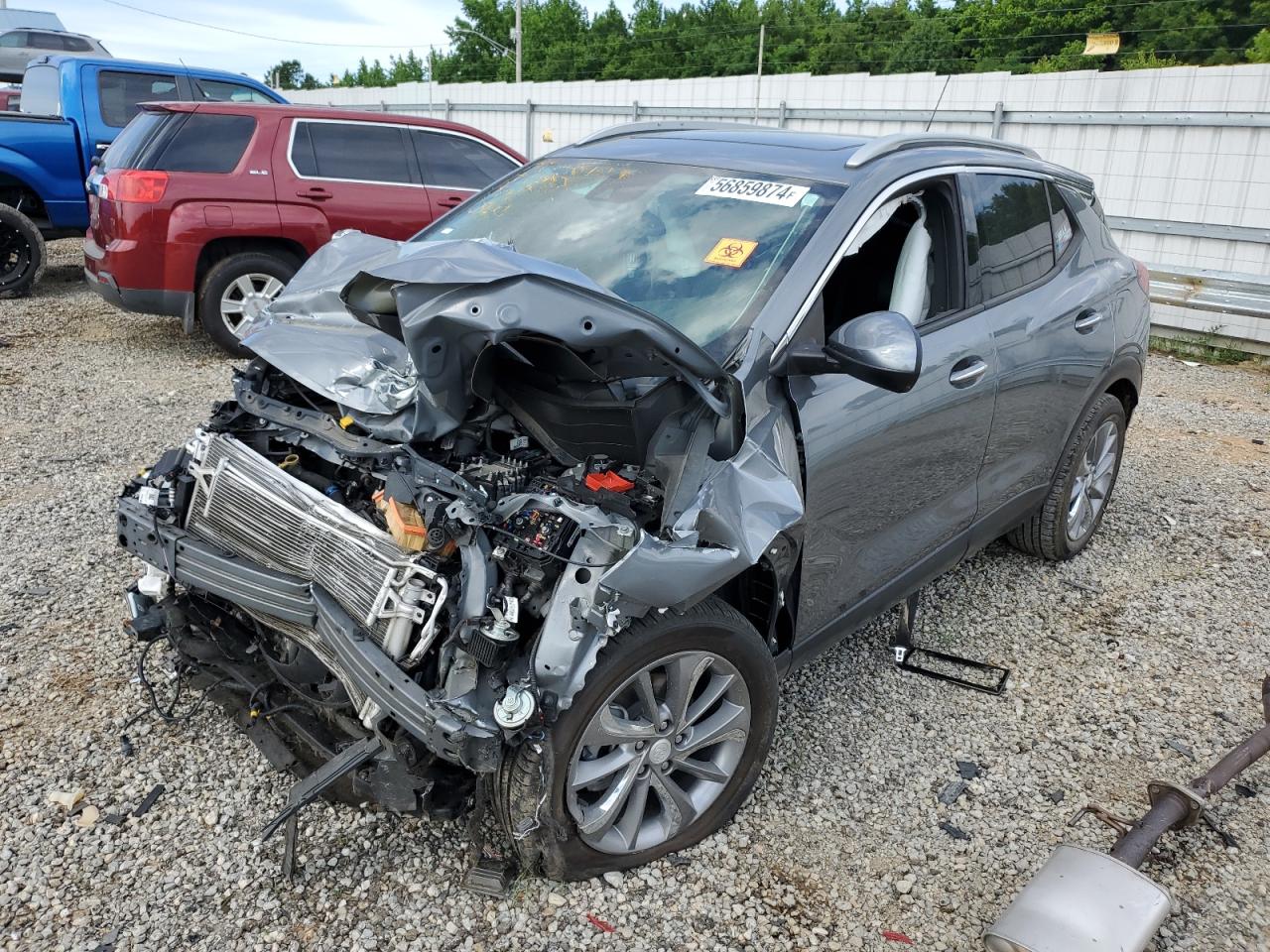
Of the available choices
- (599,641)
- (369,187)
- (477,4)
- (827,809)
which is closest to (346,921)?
(599,641)

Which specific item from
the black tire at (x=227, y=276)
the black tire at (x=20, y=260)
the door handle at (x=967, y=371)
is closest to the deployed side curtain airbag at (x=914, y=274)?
the door handle at (x=967, y=371)

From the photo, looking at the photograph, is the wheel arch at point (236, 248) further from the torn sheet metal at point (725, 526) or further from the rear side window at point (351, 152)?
the torn sheet metal at point (725, 526)

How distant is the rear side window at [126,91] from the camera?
978 cm

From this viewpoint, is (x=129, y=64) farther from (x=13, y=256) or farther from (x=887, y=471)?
(x=887, y=471)

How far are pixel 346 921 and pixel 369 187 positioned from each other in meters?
6.44

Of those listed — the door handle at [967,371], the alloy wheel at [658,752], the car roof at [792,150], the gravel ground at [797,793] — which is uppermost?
the car roof at [792,150]

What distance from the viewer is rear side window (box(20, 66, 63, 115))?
1011 centimetres

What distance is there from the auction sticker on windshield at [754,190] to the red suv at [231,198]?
4696mm

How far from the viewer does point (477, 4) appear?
6122cm

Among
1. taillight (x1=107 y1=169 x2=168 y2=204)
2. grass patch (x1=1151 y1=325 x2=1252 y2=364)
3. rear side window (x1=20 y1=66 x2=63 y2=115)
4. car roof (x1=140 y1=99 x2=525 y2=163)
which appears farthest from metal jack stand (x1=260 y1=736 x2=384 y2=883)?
rear side window (x1=20 y1=66 x2=63 y2=115)

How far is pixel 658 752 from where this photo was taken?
265cm

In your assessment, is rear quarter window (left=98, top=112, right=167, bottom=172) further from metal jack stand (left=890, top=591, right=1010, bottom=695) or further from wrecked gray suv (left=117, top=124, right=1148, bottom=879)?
metal jack stand (left=890, top=591, right=1010, bottom=695)

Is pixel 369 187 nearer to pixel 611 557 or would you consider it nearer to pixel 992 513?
pixel 992 513

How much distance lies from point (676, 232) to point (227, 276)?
526 cm
